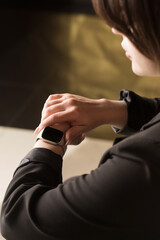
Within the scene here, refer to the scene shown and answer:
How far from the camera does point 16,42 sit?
3213 millimetres

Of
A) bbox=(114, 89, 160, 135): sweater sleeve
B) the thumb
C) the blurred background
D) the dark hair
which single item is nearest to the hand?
the thumb

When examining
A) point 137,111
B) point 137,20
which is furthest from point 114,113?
point 137,20

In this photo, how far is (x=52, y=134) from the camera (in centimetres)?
85

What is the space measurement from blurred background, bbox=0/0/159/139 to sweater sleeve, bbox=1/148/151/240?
68.5 inches

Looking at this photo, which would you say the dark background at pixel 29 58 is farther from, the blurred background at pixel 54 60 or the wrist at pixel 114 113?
the wrist at pixel 114 113

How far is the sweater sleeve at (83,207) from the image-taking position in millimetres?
622

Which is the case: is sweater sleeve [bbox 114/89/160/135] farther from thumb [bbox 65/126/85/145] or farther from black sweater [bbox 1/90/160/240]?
black sweater [bbox 1/90/160/240]

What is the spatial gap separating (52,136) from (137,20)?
32 cm

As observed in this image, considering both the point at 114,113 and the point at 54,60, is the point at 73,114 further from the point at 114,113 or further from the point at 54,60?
the point at 54,60

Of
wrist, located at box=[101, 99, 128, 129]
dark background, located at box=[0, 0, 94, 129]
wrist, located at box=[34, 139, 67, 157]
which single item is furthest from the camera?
dark background, located at box=[0, 0, 94, 129]

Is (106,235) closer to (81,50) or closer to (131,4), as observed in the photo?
(131,4)

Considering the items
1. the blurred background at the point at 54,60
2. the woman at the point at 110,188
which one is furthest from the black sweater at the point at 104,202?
the blurred background at the point at 54,60

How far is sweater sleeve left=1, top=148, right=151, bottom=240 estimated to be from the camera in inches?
24.5

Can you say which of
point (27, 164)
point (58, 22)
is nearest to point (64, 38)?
point (58, 22)
